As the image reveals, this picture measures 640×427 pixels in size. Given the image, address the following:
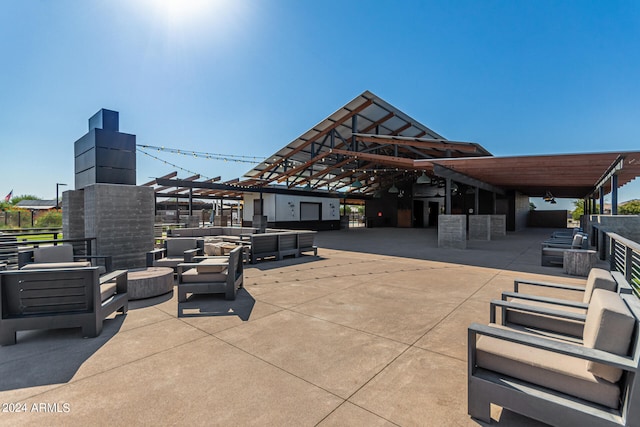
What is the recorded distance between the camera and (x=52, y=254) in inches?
177

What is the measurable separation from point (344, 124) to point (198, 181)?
8.95m

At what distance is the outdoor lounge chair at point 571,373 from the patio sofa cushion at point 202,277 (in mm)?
3476

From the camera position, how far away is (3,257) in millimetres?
6062

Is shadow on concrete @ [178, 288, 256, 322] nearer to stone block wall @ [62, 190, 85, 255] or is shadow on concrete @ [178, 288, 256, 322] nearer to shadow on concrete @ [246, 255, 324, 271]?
shadow on concrete @ [246, 255, 324, 271]

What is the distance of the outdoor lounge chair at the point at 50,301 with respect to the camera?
272 cm

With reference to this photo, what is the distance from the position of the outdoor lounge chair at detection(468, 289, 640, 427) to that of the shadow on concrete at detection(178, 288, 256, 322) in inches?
100

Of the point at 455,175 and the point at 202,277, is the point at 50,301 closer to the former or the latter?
the point at 202,277

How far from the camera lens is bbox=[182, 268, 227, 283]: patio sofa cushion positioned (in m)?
4.14

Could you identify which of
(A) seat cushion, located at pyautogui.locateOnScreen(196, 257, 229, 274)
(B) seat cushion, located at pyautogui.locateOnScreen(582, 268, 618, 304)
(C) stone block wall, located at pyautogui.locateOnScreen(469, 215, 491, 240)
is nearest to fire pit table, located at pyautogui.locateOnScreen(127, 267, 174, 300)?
(A) seat cushion, located at pyautogui.locateOnScreen(196, 257, 229, 274)

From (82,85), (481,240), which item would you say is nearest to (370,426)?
(82,85)

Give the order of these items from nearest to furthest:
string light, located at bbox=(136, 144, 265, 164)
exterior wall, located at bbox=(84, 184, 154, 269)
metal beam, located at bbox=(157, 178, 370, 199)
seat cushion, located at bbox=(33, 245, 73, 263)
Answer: seat cushion, located at bbox=(33, 245, 73, 263) < exterior wall, located at bbox=(84, 184, 154, 269) < string light, located at bbox=(136, 144, 265, 164) < metal beam, located at bbox=(157, 178, 370, 199)

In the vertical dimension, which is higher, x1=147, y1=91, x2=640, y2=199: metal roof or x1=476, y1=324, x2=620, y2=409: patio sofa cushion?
x1=147, y1=91, x2=640, y2=199: metal roof

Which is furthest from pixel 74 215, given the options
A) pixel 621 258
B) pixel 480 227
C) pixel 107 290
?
pixel 480 227

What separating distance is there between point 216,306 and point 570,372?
3.70m
